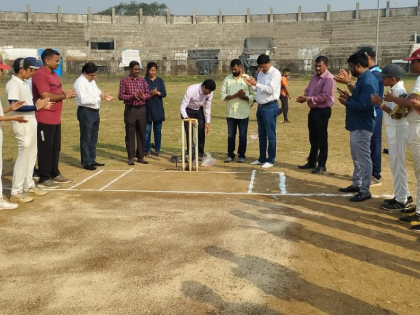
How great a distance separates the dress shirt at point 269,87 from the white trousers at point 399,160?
9.70 feet

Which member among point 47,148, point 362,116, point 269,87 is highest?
point 269,87

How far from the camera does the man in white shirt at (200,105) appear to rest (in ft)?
29.9

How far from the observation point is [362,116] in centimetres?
683

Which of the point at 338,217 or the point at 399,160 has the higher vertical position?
the point at 399,160

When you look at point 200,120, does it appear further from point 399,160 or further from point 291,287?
point 291,287

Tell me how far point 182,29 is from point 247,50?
8761 millimetres

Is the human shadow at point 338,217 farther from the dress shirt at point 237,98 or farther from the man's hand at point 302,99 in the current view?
the dress shirt at point 237,98

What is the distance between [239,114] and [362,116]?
300cm

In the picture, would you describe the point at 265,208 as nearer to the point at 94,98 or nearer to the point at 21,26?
the point at 94,98

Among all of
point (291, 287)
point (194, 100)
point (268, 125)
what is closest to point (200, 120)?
point (194, 100)

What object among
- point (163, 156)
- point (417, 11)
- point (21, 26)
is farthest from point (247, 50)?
point (163, 156)

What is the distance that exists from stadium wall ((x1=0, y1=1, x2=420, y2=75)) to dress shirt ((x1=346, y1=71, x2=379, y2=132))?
40840mm

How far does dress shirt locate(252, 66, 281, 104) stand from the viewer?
29.0ft

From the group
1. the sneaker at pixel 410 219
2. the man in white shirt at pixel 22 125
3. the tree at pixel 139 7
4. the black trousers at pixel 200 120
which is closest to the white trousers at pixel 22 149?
the man in white shirt at pixel 22 125
